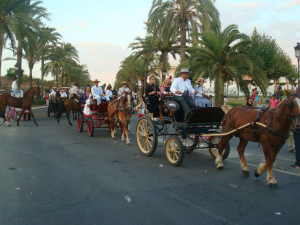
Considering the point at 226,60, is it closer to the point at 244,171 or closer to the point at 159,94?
the point at 159,94

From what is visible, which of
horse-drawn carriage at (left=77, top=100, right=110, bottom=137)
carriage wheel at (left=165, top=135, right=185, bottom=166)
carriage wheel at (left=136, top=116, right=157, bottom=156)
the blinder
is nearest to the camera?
carriage wheel at (left=165, top=135, right=185, bottom=166)

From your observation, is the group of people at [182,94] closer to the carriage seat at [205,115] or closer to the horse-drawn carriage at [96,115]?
the carriage seat at [205,115]

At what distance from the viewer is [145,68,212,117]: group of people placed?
24.6ft

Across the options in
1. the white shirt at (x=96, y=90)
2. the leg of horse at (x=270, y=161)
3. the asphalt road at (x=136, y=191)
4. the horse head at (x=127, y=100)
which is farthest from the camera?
the white shirt at (x=96, y=90)

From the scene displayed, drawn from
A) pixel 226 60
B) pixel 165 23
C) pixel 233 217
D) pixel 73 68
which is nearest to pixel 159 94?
pixel 233 217

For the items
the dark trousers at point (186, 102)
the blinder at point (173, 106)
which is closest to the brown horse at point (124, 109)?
the dark trousers at point (186, 102)

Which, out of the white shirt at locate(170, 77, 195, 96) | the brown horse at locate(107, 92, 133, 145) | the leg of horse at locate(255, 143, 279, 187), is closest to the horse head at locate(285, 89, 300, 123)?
the leg of horse at locate(255, 143, 279, 187)

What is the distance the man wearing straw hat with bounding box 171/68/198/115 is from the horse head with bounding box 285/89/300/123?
2307 mm

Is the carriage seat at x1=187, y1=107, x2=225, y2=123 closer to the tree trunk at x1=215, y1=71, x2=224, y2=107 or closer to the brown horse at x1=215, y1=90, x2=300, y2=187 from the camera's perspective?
the brown horse at x1=215, y1=90, x2=300, y2=187

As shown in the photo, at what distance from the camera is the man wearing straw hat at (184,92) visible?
738 cm

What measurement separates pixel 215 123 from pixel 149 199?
128 inches

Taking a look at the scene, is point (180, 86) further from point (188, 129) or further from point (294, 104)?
point (294, 104)

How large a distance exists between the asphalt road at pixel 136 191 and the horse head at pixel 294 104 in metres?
1.36

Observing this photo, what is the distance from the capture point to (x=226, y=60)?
19.4 meters
